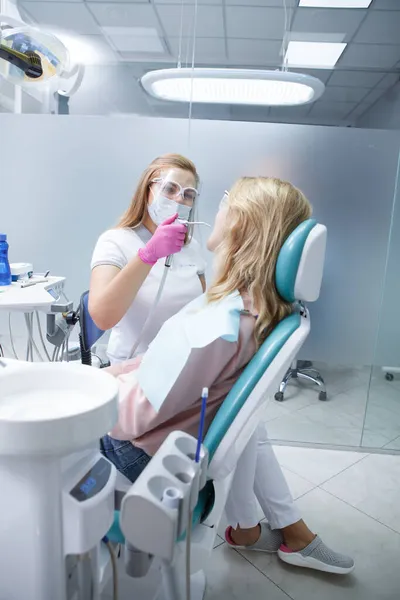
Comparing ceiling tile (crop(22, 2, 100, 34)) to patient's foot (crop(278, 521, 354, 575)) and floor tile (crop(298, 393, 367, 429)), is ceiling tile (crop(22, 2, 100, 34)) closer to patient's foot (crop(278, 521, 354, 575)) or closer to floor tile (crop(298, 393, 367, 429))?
floor tile (crop(298, 393, 367, 429))

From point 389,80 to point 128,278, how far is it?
1.96 metres

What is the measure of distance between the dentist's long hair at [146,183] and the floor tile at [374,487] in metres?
1.24

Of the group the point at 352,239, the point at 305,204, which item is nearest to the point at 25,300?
the point at 305,204

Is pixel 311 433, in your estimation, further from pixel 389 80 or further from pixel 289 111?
pixel 389 80

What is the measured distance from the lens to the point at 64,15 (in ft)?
7.69

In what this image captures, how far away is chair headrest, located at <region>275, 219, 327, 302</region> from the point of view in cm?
87

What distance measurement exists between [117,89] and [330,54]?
44.9 inches

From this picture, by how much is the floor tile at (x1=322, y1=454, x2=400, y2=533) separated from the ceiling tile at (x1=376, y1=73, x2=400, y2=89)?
6.34ft

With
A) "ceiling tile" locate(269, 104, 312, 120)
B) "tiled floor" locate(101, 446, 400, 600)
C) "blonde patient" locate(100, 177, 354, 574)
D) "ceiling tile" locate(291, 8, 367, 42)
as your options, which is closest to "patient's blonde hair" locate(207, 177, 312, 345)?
"blonde patient" locate(100, 177, 354, 574)

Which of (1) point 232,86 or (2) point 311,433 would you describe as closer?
(1) point 232,86

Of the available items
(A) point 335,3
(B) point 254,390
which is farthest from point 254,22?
(B) point 254,390

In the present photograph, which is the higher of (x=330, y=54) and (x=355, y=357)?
(x=330, y=54)

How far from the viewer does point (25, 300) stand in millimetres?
1624

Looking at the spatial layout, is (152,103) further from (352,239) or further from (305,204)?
(305,204)
